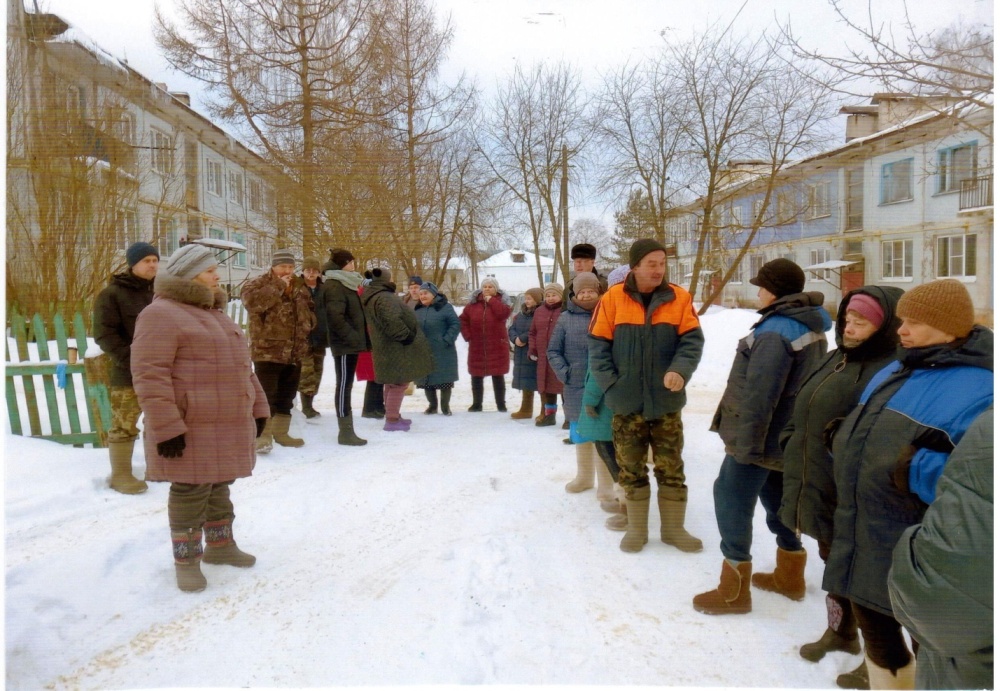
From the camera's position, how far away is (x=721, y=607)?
2445 millimetres

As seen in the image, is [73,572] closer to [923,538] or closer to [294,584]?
[294,584]

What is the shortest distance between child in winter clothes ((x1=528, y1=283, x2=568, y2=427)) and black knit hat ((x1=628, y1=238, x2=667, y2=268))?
2636 millimetres

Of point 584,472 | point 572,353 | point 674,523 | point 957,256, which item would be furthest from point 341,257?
point 957,256

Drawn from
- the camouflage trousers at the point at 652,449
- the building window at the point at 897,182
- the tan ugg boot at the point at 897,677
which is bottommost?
the tan ugg boot at the point at 897,677

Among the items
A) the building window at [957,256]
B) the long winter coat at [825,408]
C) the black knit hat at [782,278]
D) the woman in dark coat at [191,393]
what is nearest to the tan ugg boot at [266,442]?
the woman in dark coat at [191,393]

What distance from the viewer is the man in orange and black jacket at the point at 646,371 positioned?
2.87 meters

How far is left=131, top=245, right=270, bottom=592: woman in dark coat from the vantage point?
2.41m

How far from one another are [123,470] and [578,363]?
8.51 feet

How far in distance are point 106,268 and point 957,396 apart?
291 cm

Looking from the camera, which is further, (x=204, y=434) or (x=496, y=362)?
(x=496, y=362)

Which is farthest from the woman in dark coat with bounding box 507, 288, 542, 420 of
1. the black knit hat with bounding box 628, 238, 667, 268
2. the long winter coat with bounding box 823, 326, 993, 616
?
the long winter coat with bounding box 823, 326, 993, 616

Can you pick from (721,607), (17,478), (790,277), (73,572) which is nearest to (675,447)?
(721,607)

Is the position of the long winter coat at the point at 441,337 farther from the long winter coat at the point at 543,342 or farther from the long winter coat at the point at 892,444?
the long winter coat at the point at 892,444

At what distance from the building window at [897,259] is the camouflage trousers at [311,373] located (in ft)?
13.6
